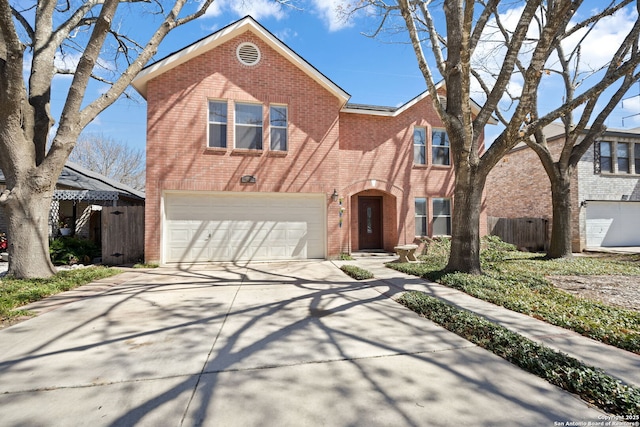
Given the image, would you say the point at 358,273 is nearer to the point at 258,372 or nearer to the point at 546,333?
the point at 546,333

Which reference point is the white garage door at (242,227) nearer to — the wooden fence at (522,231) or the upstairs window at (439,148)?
the upstairs window at (439,148)

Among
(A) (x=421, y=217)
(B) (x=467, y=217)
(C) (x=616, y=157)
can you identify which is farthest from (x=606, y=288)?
(C) (x=616, y=157)

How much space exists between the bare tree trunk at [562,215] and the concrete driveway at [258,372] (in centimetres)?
932

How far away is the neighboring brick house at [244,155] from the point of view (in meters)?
9.56

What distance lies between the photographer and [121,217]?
390 inches

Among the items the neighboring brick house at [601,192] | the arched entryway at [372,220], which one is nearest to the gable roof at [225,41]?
the arched entryway at [372,220]

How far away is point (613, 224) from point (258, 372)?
67.4 ft

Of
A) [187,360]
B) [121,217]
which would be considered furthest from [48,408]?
[121,217]

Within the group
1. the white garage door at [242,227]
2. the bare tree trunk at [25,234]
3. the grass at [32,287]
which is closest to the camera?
the grass at [32,287]

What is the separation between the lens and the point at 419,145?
12.9 meters

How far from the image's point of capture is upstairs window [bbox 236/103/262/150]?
33.6 ft

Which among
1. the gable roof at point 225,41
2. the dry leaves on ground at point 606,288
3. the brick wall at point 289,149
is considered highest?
the gable roof at point 225,41

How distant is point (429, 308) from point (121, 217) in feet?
32.9

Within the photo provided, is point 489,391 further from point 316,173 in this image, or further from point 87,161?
point 87,161
